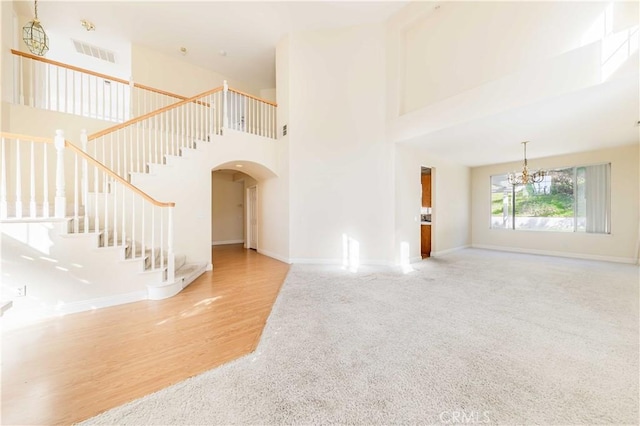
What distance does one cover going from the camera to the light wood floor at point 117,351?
4.79 feet

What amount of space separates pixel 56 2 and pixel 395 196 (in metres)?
7.67

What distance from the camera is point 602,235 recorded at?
5.59 metres

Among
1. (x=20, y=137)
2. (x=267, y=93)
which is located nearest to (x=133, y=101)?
(x=20, y=137)

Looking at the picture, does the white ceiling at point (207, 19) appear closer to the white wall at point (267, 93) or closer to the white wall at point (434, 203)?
the white wall at point (267, 93)

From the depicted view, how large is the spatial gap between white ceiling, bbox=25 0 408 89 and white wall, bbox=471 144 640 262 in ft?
19.0

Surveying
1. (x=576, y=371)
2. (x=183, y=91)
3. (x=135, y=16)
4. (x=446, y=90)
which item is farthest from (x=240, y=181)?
(x=576, y=371)

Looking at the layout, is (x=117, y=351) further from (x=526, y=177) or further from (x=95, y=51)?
(x=526, y=177)

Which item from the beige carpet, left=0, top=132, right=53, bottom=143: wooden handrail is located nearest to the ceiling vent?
left=0, top=132, right=53, bottom=143: wooden handrail

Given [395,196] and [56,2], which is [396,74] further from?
[56,2]

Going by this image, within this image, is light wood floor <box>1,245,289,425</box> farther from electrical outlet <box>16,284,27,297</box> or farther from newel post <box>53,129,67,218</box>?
newel post <box>53,129,67,218</box>

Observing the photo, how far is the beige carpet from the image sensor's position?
1374 millimetres

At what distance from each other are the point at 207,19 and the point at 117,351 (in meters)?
6.25

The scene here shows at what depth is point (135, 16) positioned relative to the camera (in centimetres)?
496

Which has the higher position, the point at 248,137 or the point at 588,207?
the point at 248,137
